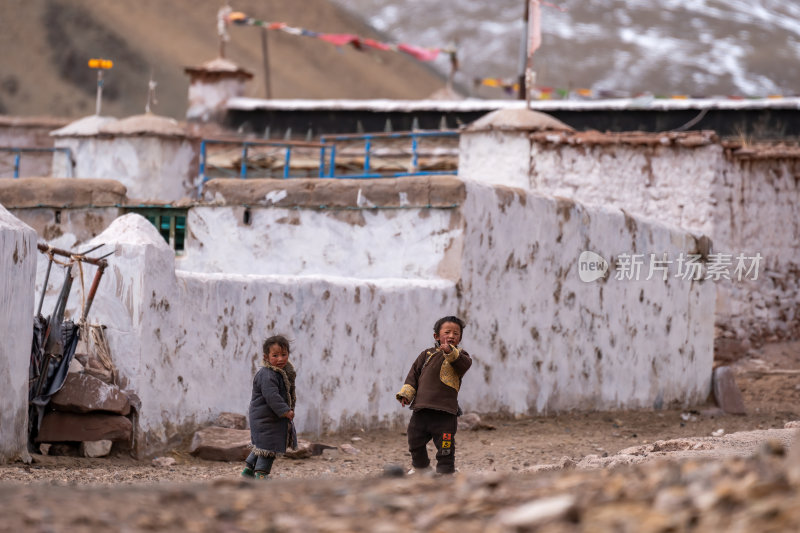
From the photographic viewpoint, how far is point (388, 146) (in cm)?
1852

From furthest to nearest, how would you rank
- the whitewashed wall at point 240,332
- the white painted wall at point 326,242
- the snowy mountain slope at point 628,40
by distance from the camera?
1. the snowy mountain slope at point 628,40
2. the white painted wall at point 326,242
3. the whitewashed wall at point 240,332

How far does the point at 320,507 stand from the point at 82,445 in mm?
4386

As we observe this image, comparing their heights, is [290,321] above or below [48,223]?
below

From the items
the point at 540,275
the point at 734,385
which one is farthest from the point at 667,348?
the point at 540,275

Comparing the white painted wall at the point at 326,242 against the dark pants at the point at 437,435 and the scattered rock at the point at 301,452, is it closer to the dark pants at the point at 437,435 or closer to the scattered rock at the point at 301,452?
the scattered rock at the point at 301,452

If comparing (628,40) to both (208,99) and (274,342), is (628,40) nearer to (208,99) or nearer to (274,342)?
(208,99)

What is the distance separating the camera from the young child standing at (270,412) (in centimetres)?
702

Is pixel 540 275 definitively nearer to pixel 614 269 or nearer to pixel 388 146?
pixel 614 269

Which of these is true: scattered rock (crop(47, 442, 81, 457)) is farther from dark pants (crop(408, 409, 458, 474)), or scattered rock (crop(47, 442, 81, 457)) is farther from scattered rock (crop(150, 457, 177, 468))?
dark pants (crop(408, 409, 458, 474))

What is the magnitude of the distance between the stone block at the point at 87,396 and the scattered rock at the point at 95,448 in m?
0.21

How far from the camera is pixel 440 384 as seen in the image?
7.42 m

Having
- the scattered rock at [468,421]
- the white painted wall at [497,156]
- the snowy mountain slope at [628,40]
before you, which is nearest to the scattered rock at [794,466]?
the scattered rock at [468,421]

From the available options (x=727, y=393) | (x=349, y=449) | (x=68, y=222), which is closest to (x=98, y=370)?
(x=349, y=449)

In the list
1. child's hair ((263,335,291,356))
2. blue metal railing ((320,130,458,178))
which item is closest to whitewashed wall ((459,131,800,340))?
blue metal railing ((320,130,458,178))
